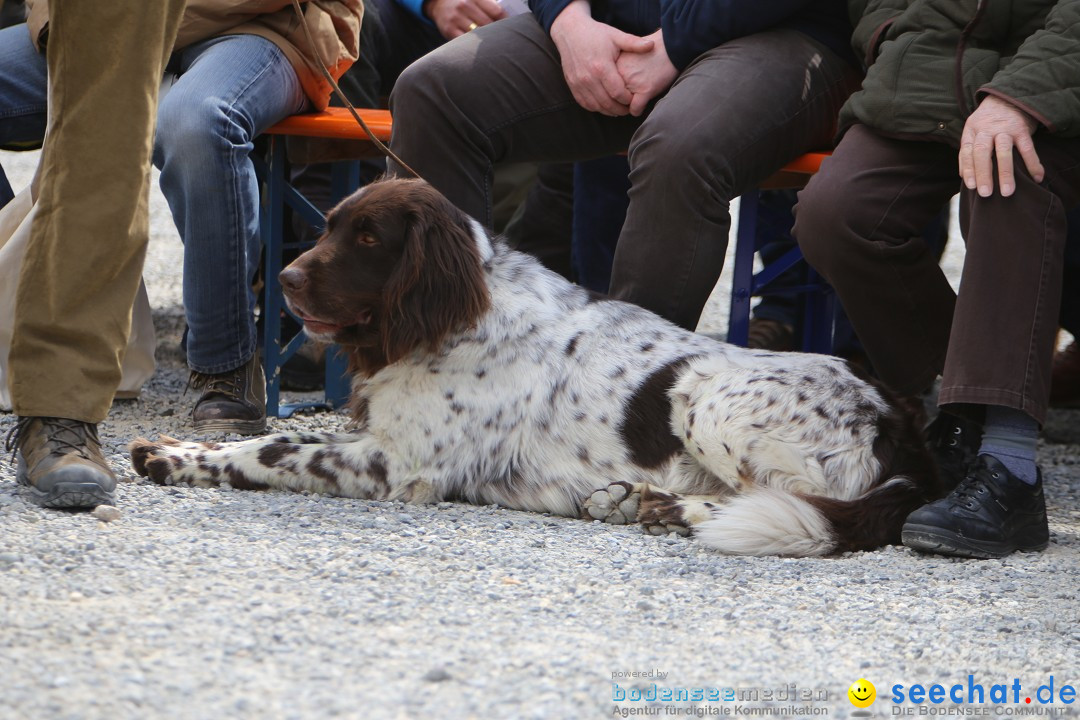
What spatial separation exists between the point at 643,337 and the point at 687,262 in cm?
26

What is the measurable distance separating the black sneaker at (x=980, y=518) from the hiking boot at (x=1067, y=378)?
195 cm

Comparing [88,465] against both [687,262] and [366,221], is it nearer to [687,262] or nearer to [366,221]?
[366,221]

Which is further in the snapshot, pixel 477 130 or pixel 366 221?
pixel 477 130

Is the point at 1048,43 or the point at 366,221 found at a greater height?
the point at 1048,43

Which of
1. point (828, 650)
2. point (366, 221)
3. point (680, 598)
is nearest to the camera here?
point (828, 650)

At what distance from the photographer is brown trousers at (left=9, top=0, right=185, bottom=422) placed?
2658 mm

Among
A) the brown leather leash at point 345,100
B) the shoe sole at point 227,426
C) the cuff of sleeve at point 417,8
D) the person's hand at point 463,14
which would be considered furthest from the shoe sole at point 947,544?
the cuff of sleeve at point 417,8

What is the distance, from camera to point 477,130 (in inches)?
146

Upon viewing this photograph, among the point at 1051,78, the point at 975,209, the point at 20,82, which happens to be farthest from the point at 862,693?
the point at 20,82

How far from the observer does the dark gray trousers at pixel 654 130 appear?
3.39m

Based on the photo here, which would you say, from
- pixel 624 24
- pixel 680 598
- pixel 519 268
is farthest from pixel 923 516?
pixel 624 24

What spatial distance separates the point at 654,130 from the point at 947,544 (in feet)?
4.36

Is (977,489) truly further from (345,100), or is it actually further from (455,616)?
(345,100)

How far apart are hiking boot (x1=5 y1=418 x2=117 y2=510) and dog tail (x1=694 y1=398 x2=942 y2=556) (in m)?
1.36
